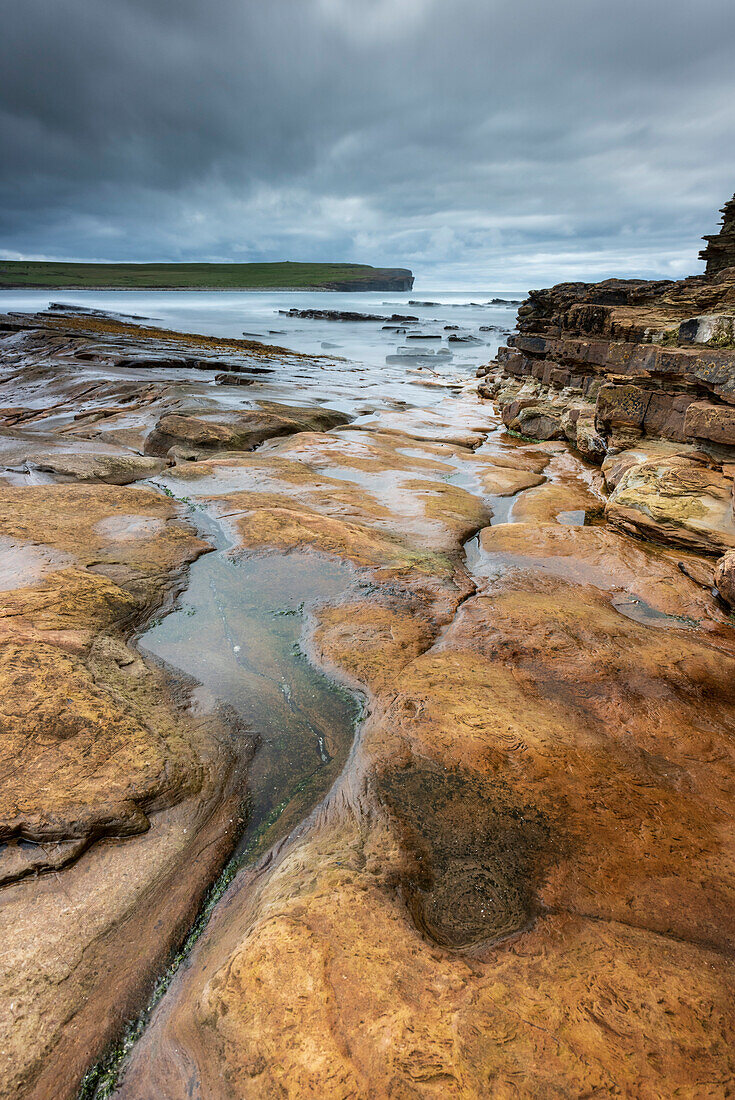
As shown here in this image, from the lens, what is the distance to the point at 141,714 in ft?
11.2

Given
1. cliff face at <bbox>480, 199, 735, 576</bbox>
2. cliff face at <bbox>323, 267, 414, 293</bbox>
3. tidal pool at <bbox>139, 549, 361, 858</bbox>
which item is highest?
cliff face at <bbox>323, 267, 414, 293</bbox>

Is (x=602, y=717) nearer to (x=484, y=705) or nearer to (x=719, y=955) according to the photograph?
(x=484, y=705)

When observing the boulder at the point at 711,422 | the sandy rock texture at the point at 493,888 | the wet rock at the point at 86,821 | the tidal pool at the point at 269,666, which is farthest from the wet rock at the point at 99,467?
the boulder at the point at 711,422

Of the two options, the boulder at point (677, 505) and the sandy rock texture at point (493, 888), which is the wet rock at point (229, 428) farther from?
the boulder at point (677, 505)

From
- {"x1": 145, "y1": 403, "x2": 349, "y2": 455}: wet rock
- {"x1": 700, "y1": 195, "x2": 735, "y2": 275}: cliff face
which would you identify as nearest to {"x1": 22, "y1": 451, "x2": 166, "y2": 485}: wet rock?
{"x1": 145, "y1": 403, "x2": 349, "y2": 455}: wet rock

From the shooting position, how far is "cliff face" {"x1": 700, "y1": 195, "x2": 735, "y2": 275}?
13.7 m

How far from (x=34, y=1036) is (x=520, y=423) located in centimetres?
1540

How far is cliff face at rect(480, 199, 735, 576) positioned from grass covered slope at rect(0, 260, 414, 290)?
132 metres

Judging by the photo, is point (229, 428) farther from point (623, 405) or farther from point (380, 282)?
point (380, 282)

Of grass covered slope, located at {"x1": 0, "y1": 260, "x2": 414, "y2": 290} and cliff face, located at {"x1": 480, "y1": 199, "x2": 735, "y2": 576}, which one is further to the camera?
grass covered slope, located at {"x1": 0, "y1": 260, "x2": 414, "y2": 290}

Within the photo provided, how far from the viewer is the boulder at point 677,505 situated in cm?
634

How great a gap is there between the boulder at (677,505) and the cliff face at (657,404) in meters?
0.01

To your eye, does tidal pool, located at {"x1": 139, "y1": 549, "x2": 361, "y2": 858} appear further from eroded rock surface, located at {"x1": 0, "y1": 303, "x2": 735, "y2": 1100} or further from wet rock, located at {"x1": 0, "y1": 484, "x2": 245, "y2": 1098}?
wet rock, located at {"x1": 0, "y1": 484, "x2": 245, "y2": 1098}

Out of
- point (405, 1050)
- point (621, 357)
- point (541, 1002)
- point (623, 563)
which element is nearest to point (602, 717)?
point (541, 1002)
